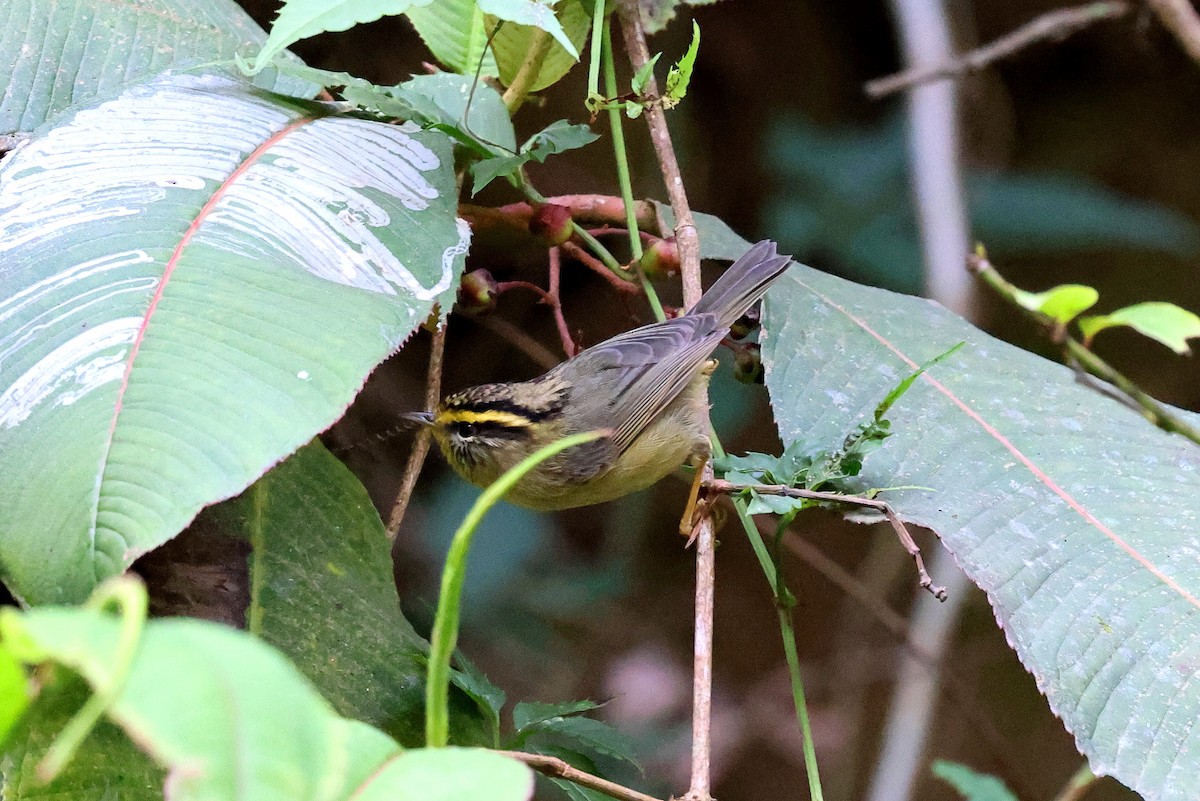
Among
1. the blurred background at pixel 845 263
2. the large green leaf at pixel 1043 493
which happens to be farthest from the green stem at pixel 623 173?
the blurred background at pixel 845 263

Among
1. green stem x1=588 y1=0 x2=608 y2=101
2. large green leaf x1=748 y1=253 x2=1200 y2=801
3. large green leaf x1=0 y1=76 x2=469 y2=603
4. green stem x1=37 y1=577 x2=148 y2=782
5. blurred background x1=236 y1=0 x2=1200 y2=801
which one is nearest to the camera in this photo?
green stem x1=37 y1=577 x2=148 y2=782

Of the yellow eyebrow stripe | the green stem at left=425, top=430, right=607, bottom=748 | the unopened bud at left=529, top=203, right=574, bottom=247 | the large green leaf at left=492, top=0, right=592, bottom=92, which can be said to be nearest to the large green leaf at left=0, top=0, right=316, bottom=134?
the large green leaf at left=492, top=0, right=592, bottom=92

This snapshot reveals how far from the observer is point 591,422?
2512mm

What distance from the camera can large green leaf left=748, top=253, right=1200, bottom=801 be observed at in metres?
1.41

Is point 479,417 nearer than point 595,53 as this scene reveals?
No

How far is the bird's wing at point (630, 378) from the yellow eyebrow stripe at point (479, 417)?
0.15m

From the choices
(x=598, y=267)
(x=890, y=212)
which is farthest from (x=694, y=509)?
(x=890, y=212)

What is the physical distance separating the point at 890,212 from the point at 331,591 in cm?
339

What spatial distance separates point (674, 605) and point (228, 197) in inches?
145

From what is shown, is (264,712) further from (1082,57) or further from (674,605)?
(1082,57)

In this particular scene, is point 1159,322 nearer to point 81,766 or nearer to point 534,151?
point 534,151

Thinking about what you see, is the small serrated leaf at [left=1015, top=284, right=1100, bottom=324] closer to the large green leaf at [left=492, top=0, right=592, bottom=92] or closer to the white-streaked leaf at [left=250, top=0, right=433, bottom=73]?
the white-streaked leaf at [left=250, top=0, right=433, bottom=73]

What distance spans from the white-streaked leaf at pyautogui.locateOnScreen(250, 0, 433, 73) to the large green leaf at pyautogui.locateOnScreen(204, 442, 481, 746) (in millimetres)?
591

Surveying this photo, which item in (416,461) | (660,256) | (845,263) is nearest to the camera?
(416,461)
